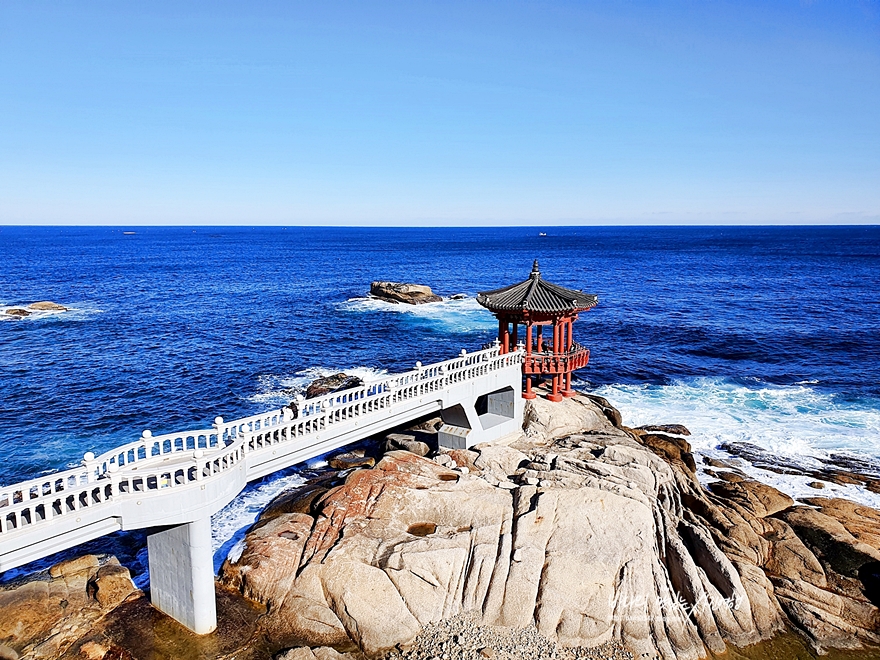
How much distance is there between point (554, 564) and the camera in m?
17.7

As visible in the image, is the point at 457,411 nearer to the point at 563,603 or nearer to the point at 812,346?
the point at 563,603

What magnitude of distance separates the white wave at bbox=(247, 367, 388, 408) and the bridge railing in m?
16.2

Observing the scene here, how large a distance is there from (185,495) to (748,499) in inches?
855

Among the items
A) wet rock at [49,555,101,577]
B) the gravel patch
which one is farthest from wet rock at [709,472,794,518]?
wet rock at [49,555,101,577]

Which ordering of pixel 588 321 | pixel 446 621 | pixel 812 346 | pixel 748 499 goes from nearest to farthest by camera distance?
pixel 446 621
pixel 748 499
pixel 812 346
pixel 588 321

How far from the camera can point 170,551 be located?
Answer: 1644 cm

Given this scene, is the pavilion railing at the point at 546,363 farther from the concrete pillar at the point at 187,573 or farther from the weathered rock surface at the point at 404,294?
the weathered rock surface at the point at 404,294

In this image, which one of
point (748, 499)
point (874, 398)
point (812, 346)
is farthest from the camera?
point (812, 346)

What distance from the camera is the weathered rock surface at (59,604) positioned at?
15.6m

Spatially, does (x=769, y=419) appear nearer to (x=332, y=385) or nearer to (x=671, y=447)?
(x=671, y=447)

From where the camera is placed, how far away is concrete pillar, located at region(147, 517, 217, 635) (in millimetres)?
15956

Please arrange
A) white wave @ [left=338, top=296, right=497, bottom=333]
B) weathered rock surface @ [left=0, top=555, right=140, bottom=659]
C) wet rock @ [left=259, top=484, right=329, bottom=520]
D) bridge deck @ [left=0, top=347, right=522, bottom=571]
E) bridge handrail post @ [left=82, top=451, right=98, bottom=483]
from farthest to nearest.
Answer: white wave @ [left=338, top=296, right=497, bottom=333]
wet rock @ [left=259, top=484, right=329, bottom=520]
weathered rock surface @ [left=0, top=555, right=140, bottom=659]
bridge handrail post @ [left=82, top=451, right=98, bottom=483]
bridge deck @ [left=0, top=347, right=522, bottom=571]

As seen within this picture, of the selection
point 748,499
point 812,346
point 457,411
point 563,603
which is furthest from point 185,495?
point 812,346

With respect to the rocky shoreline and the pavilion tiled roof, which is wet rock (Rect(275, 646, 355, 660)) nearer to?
the rocky shoreline
